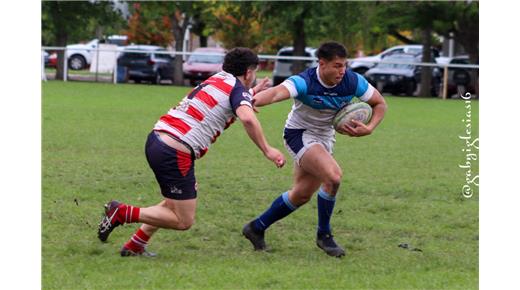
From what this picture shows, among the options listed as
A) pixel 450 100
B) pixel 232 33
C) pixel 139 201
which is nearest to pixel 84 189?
pixel 139 201

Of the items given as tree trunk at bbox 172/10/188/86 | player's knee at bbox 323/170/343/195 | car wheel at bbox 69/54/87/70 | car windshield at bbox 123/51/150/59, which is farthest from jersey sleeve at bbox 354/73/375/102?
car wheel at bbox 69/54/87/70

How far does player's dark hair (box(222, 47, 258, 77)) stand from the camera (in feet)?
24.5

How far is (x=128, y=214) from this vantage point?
7.60 meters

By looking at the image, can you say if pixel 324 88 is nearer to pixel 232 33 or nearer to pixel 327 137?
pixel 327 137

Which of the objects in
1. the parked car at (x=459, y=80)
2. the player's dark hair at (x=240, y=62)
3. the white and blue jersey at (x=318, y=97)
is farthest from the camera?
the parked car at (x=459, y=80)

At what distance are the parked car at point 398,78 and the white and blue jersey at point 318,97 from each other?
26.2 meters

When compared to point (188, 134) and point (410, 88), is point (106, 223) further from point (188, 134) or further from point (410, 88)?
point (410, 88)

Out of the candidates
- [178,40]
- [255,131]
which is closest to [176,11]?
[178,40]

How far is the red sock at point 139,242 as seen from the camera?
7586 millimetres

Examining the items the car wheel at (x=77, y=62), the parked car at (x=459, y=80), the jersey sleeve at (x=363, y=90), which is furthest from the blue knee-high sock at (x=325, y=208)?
the car wheel at (x=77, y=62)

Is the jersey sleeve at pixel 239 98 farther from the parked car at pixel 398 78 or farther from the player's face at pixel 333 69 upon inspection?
the parked car at pixel 398 78

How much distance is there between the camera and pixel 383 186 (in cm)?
1191

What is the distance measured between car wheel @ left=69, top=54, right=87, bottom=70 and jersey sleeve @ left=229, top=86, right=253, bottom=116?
40.4 metres
